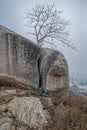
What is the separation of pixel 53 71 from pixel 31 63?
1.10 metres

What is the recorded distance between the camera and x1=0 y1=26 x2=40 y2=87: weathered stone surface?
1360 centimetres

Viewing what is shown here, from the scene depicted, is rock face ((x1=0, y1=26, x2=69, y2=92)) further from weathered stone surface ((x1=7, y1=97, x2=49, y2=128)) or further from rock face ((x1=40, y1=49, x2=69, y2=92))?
weathered stone surface ((x1=7, y1=97, x2=49, y2=128))

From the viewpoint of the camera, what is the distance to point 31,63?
1416cm

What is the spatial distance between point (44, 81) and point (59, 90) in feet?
2.93

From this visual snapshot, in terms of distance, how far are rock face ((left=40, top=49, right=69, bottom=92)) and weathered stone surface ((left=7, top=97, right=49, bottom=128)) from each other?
10.1 ft

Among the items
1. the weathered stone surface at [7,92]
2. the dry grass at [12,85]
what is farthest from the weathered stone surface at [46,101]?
the weathered stone surface at [7,92]

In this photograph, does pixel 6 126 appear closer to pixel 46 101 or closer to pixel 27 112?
pixel 27 112

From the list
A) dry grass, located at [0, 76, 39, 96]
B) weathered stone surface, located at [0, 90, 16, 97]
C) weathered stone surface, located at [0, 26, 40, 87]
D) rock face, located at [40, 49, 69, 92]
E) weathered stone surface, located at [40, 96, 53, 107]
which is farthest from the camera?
rock face, located at [40, 49, 69, 92]

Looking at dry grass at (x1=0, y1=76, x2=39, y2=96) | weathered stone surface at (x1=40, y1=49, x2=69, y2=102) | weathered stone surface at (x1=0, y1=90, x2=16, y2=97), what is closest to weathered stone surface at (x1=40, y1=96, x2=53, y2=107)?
dry grass at (x1=0, y1=76, x2=39, y2=96)

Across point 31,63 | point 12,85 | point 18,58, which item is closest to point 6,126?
point 12,85

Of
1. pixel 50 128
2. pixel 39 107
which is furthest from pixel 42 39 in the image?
pixel 50 128

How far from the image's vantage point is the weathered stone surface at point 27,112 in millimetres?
9299

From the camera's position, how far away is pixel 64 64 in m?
14.9

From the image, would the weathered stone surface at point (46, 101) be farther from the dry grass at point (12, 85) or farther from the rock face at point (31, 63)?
the rock face at point (31, 63)
